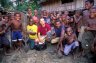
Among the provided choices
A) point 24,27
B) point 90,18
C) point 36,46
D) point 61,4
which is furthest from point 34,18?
point 61,4

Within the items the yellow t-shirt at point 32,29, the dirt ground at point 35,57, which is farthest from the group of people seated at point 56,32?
the dirt ground at point 35,57

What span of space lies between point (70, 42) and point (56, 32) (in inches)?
32.0

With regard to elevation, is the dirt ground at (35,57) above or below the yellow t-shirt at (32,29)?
below

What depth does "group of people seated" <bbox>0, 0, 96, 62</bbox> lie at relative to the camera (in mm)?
7605

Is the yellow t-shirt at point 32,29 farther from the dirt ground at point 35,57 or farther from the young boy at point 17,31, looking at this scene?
the dirt ground at point 35,57

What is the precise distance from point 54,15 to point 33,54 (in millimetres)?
2463

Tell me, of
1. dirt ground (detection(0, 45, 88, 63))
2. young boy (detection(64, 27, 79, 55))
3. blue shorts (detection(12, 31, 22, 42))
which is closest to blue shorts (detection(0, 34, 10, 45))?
blue shorts (detection(12, 31, 22, 42))

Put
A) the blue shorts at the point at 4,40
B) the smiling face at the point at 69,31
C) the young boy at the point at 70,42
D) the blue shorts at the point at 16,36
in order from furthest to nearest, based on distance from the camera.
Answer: the blue shorts at the point at 16,36 → the blue shorts at the point at 4,40 → the smiling face at the point at 69,31 → the young boy at the point at 70,42

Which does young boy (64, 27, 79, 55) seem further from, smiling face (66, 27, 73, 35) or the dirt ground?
the dirt ground

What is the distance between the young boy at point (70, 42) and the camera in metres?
Result: 7.60

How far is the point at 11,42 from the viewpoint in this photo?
863cm

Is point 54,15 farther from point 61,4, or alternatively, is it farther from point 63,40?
point 61,4

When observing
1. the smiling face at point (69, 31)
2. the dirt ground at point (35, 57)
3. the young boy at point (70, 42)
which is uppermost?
the smiling face at point (69, 31)

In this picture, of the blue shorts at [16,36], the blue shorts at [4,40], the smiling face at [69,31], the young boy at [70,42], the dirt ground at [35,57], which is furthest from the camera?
the blue shorts at [16,36]
